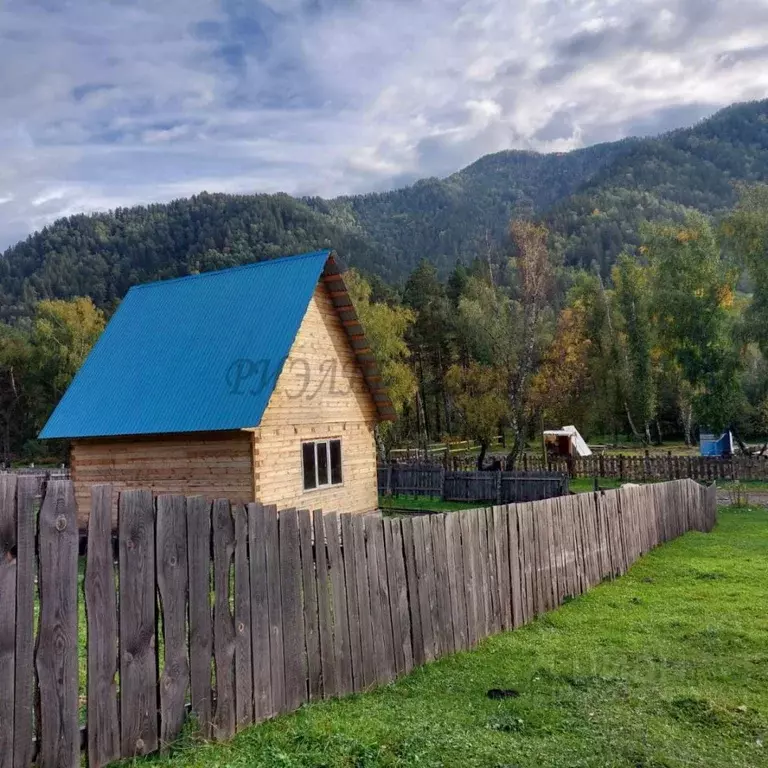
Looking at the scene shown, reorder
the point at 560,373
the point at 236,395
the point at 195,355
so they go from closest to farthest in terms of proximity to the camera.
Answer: the point at 236,395 → the point at 195,355 → the point at 560,373

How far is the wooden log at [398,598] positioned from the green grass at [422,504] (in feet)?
57.4

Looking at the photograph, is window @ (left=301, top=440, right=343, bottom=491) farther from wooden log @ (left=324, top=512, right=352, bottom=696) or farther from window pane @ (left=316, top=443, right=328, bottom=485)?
wooden log @ (left=324, top=512, right=352, bottom=696)

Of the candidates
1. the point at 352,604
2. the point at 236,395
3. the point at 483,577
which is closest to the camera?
the point at 352,604

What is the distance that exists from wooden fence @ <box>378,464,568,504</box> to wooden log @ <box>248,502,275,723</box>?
19963 mm

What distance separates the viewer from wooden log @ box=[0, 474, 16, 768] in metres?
3.93

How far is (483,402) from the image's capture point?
116 ft

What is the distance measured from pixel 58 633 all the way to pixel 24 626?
0.24 meters

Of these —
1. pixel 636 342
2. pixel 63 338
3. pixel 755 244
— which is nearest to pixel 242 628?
pixel 755 244

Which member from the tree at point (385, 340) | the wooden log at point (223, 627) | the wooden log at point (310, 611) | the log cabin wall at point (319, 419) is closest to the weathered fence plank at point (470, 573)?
the wooden log at point (310, 611)

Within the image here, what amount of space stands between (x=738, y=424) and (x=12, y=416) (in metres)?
68.4

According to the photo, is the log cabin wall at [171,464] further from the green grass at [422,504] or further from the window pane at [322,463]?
the green grass at [422,504]

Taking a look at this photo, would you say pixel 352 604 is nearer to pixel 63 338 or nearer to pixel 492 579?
pixel 492 579

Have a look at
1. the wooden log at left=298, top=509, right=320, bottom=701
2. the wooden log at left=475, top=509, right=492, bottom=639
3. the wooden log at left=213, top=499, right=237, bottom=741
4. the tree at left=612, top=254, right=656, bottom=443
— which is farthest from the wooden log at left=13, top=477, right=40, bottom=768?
the tree at left=612, top=254, right=656, bottom=443

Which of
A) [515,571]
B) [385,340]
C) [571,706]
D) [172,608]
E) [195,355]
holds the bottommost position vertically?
[571,706]
